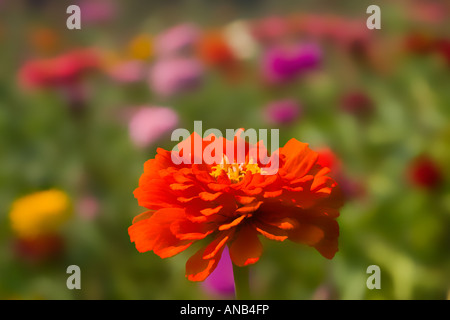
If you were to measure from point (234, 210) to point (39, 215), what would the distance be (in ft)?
1.14

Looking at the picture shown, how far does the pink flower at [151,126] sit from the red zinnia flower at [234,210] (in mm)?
296

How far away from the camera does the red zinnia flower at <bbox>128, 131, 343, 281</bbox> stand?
20 cm

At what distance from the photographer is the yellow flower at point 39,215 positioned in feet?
1.65

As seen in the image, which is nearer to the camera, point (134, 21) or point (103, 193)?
point (103, 193)

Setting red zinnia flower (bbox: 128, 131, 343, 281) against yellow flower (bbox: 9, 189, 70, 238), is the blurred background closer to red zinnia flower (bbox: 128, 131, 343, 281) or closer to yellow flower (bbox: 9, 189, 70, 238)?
yellow flower (bbox: 9, 189, 70, 238)

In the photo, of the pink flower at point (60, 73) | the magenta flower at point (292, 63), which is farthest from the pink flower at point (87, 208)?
the magenta flower at point (292, 63)

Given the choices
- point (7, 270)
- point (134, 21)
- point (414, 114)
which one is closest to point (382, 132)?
point (414, 114)

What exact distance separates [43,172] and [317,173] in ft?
1.53

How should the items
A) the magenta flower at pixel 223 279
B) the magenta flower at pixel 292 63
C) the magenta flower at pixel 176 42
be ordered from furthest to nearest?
the magenta flower at pixel 176 42, the magenta flower at pixel 292 63, the magenta flower at pixel 223 279

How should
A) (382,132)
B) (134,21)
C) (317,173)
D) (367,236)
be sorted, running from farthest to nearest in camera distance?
1. (134,21)
2. (382,132)
3. (367,236)
4. (317,173)

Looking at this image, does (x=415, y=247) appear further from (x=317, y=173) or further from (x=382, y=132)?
(x=317, y=173)

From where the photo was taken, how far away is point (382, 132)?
61cm

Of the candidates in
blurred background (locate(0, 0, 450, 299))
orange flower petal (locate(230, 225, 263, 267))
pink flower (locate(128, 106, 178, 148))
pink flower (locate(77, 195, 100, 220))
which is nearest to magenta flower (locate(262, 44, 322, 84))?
blurred background (locate(0, 0, 450, 299))

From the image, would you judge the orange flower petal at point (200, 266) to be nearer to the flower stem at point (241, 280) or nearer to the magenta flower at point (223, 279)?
the flower stem at point (241, 280)
